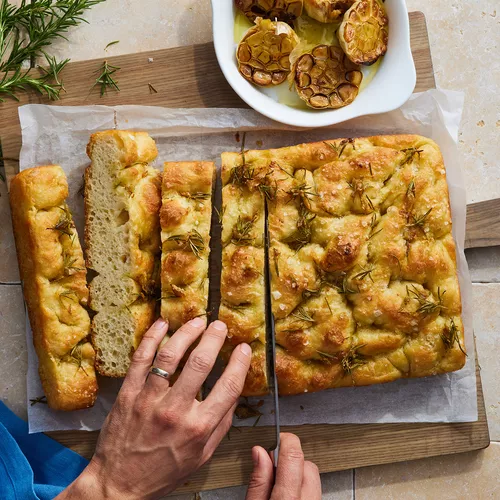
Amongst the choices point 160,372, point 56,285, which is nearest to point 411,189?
point 160,372

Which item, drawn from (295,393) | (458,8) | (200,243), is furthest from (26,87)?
(458,8)

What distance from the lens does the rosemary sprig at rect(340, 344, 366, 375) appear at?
11.8 ft

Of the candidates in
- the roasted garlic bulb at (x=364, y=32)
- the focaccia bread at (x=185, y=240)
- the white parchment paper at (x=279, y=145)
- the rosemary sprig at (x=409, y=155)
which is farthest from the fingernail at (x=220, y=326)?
the roasted garlic bulb at (x=364, y=32)

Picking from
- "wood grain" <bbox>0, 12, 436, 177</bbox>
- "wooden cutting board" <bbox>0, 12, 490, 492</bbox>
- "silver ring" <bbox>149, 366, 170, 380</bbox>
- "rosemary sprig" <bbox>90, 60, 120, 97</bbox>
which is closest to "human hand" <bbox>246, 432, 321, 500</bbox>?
"wooden cutting board" <bbox>0, 12, 490, 492</bbox>

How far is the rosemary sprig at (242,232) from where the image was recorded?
3598 millimetres

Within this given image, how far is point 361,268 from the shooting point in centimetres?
357

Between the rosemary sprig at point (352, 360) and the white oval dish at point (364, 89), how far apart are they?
146 cm

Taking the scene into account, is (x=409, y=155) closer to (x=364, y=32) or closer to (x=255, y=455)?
(x=364, y=32)

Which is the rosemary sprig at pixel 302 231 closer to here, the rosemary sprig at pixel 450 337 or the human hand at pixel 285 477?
the rosemary sprig at pixel 450 337

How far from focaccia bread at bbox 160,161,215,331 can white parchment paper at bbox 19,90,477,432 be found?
0.37 meters

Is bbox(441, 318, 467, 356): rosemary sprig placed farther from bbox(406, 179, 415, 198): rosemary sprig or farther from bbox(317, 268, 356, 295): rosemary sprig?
bbox(406, 179, 415, 198): rosemary sprig

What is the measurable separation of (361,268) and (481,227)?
1034mm

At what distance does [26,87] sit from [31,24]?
420mm

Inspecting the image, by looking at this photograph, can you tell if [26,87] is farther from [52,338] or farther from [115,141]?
[52,338]
